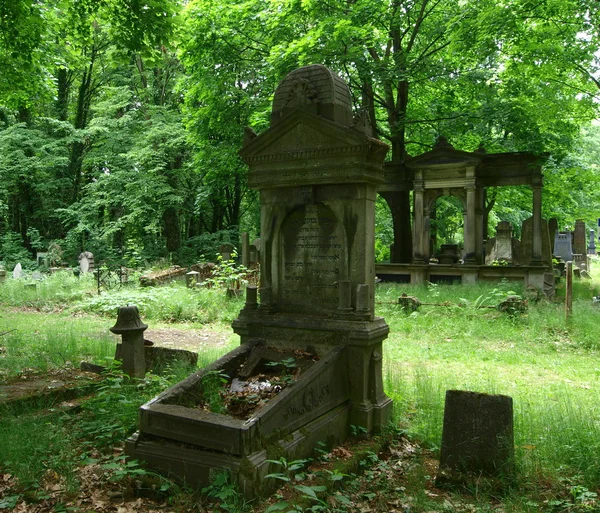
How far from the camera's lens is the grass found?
4.45 metres

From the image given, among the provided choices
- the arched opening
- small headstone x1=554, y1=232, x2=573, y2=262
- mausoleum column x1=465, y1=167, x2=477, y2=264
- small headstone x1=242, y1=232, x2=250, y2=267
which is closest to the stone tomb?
mausoleum column x1=465, y1=167, x2=477, y2=264

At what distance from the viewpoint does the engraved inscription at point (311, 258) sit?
6.05 metres

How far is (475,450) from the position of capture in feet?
14.9

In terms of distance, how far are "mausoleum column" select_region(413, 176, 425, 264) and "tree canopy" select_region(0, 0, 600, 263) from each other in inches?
66.6

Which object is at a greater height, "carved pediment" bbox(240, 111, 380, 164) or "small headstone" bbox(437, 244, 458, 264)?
"carved pediment" bbox(240, 111, 380, 164)

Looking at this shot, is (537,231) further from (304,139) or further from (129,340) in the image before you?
(129,340)

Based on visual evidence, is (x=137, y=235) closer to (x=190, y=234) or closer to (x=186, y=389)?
(x=190, y=234)

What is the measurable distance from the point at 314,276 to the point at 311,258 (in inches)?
8.3

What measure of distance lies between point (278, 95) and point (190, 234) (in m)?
25.8

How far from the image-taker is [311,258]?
20.4 feet

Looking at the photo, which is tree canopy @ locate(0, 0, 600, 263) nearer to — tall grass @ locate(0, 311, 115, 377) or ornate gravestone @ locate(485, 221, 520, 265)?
ornate gravestone @ locate(485, 221, 520, 265)

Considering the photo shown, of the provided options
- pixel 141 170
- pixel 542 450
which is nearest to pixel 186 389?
pixel 542 450

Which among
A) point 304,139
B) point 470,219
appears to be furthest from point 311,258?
point 470,219

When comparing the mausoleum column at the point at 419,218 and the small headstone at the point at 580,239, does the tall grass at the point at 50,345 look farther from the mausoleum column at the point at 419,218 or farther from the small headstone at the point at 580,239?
the small headstone at the point at 580,239
